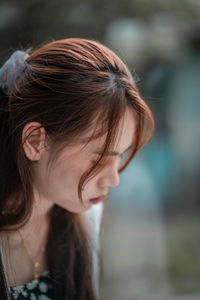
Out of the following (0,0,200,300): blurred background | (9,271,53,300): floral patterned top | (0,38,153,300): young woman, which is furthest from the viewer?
(0,0,200,300): blurred background

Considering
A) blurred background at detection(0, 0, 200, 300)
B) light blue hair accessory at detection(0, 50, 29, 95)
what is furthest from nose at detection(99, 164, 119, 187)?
blurred background at detection(0, 0, 200, 300)

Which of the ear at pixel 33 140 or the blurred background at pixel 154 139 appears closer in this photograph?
the ear at pixel 33 140

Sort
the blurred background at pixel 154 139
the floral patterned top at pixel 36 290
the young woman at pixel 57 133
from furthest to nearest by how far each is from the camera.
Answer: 1. the blurred background at pixel 154 139
2. the floral patterned top at pixel 36 290
3. the young woman at pixel 57 133

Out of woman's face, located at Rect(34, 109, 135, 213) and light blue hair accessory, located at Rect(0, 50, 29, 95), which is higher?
light blue hair accessory, located at Rect(0, 50, 29, 95)

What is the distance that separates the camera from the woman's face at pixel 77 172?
2.81ft

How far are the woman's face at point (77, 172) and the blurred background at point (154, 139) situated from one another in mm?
454

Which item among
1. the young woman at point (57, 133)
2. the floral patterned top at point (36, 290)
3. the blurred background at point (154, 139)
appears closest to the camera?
the young woman at point (57, 133)

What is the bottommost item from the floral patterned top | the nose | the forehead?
the floral patterned top

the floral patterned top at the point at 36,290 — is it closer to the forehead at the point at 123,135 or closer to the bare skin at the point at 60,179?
the bare skin at the point at 60,179

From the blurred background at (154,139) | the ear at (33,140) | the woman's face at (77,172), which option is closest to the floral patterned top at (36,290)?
the woman's face at (77,172)

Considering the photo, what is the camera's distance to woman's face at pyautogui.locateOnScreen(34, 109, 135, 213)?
2.81ft

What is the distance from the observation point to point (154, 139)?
3270mm

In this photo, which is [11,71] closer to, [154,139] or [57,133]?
[57,133]

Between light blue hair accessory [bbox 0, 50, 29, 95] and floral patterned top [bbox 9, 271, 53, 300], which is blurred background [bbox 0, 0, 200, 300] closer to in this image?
light blue hair accessory [bbox 0, 50, 29, 95]
